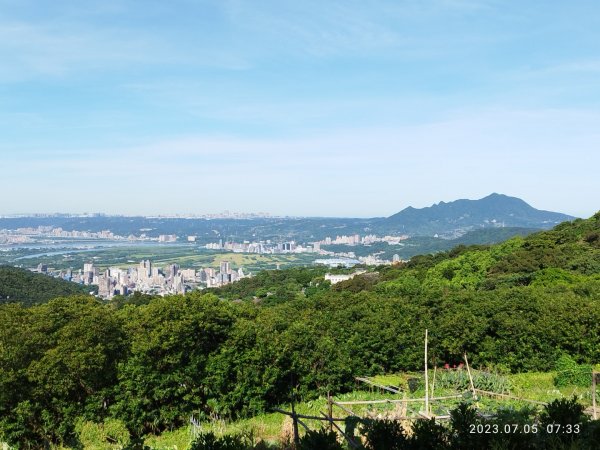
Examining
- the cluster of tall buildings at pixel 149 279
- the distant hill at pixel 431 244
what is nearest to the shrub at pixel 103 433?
the cluster of tall buildings at pixel 149 279

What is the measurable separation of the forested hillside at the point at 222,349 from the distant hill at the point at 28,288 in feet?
105

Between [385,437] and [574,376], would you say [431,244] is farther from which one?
[385,437]

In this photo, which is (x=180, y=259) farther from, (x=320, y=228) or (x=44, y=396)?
(x=44, y=396)

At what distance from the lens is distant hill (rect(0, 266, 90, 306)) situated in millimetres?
40094

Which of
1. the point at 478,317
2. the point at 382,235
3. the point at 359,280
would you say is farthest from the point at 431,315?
the point at 382,235

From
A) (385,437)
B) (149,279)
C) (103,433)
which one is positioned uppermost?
(385,437)

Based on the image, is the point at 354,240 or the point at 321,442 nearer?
the point at 321,442

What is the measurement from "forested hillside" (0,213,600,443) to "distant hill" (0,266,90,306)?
31.9 meters

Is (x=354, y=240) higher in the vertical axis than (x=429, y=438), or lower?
lower

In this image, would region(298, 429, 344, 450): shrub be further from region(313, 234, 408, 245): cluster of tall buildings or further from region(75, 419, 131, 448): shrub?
region(313, 234, 408, 245): cluster of tall buildings

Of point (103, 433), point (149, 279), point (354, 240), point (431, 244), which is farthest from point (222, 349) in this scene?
point (354, 240)

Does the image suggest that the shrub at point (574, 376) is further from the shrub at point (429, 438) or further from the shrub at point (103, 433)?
the shrub at point (103, 433)

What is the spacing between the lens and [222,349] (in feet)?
36.8

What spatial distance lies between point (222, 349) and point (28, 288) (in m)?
39.3
